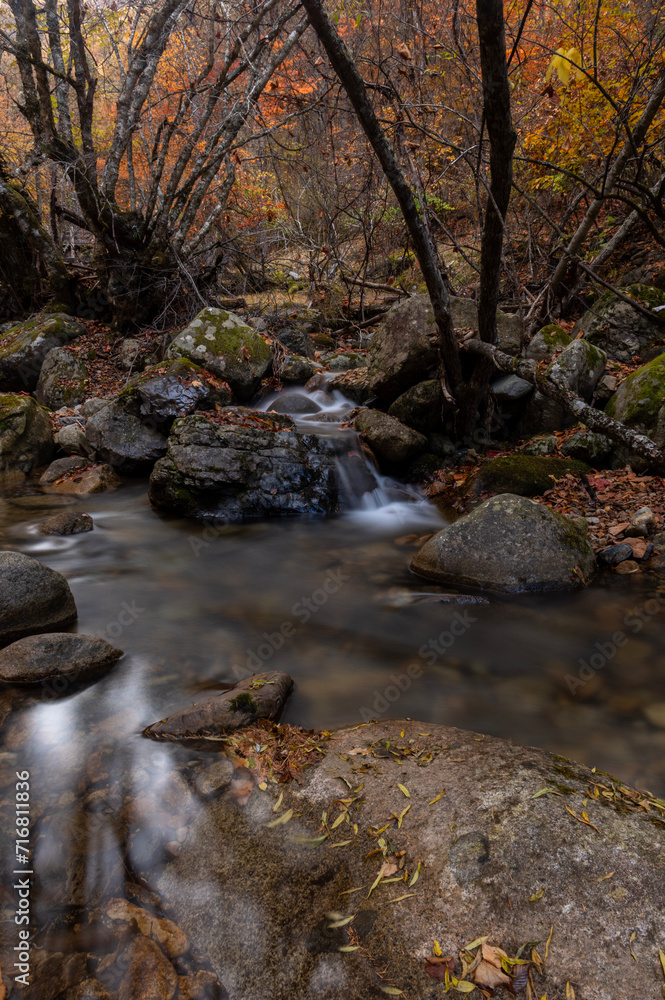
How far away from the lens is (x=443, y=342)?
6535 mm

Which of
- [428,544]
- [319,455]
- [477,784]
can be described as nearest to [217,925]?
[477,784]

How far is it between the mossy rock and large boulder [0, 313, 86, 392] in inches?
350

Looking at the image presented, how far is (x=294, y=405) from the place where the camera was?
9117 mm

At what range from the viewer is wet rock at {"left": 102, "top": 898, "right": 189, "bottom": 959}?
182 centimetres

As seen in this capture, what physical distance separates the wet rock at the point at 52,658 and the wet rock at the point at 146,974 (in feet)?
5.79

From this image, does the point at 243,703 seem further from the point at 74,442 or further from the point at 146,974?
the point at 74,442

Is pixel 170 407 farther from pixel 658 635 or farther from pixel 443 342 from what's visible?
pixel 658 635

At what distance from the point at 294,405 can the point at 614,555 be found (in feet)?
19.0

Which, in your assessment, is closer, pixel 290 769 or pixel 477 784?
pixel 477 784

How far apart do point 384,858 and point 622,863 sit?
83 centimetres

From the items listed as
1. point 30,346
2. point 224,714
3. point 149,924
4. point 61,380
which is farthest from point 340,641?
point 30,346

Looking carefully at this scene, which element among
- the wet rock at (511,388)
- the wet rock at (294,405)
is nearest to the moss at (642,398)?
the wet rock at (511,388)

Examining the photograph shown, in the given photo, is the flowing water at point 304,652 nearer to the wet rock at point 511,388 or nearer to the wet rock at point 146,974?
the wet rock at point 146,974

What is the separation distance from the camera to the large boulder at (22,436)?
775cm
